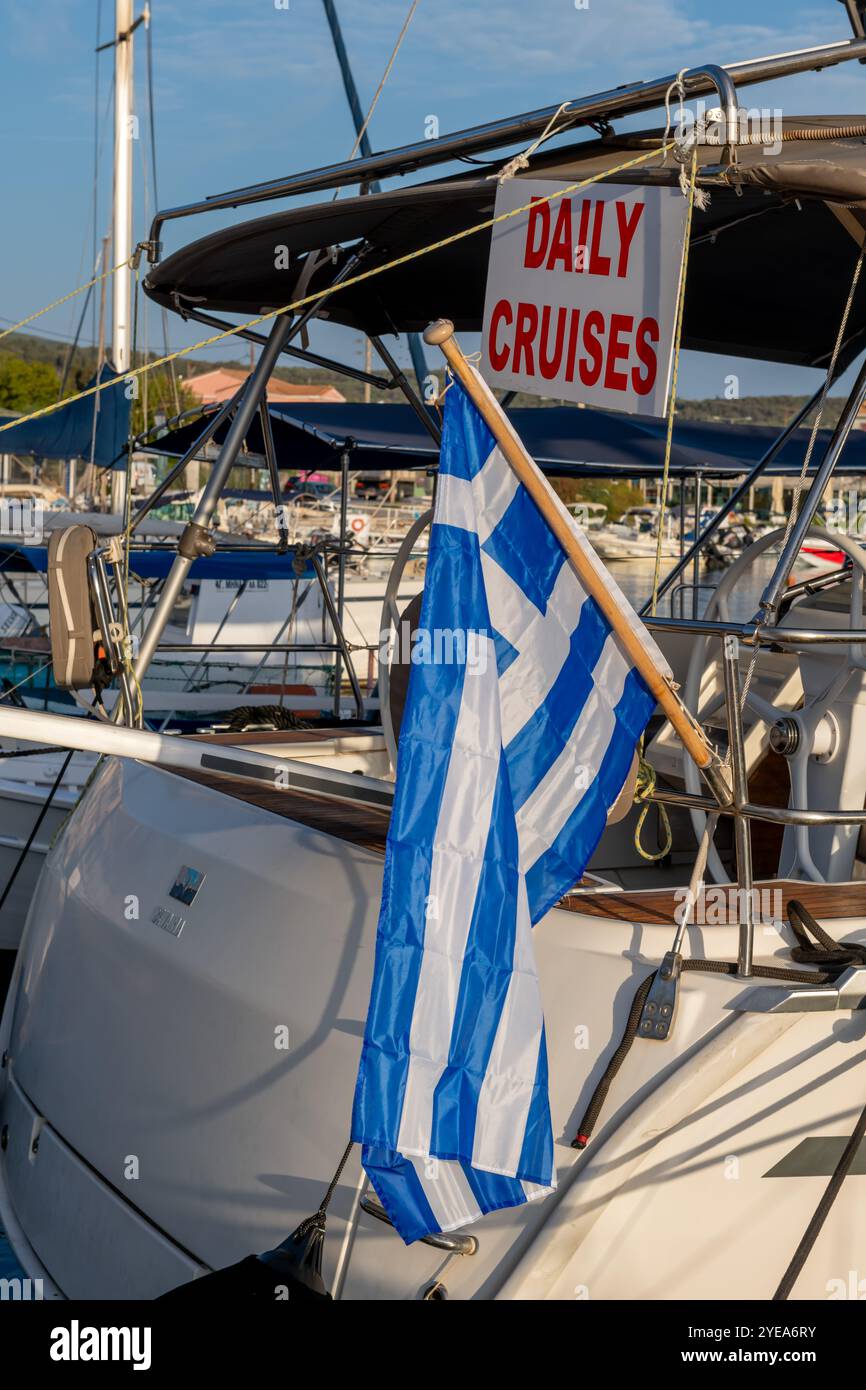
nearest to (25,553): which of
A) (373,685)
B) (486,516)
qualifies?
(373,685)

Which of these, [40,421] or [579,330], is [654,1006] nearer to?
[579,330]

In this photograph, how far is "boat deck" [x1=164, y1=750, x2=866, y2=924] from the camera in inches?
148

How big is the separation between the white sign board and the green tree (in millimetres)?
71494

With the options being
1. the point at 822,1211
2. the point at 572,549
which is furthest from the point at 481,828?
the point at 822,1211

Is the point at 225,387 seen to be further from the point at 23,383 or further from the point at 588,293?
the point at 588,293

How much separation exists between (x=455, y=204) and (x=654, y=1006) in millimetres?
2626

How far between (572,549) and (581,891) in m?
1.15

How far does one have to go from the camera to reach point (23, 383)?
3241 inches

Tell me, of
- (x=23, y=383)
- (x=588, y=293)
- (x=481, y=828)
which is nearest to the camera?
(x=481, y=828)

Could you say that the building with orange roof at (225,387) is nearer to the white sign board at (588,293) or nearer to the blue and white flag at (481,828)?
the white sign board at (588,293)

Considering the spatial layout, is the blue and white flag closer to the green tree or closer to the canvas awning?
the canvas awning

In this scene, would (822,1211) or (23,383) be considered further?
(23,383)

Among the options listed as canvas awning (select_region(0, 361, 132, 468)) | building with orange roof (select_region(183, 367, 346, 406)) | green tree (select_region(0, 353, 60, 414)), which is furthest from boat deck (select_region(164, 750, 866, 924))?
building with orange roof (select_region(183, 367, 346, 406))

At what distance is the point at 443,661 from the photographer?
125 inches
